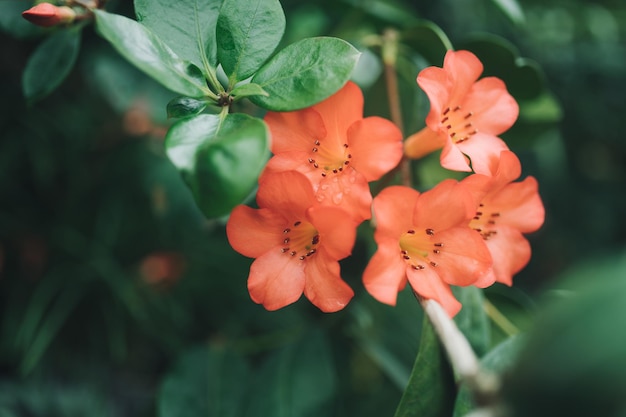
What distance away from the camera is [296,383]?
998mm

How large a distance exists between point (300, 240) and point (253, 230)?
0.07 metres

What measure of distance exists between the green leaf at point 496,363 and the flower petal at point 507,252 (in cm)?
9

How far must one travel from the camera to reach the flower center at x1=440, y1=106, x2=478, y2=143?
0.77 m

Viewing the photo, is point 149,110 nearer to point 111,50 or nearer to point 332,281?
point 111,50

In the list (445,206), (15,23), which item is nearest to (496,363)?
(445,206)

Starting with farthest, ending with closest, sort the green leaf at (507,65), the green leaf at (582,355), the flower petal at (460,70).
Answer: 1. the green leaf at (507,65)
2. the flower petal at (460,70)
3. the green leaf at (582,355)

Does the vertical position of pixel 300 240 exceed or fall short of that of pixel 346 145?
it falls short

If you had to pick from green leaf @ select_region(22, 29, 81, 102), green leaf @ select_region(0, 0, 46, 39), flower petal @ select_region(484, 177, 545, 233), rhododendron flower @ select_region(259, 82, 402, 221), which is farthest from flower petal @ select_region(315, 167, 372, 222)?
green leaf @ select_region(0, 0, 46, 39)

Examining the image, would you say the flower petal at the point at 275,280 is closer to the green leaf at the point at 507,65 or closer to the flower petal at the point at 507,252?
the flower petal at the point at 507,252

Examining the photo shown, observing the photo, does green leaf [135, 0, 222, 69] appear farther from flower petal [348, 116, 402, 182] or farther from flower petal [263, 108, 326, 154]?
flower petal [348, 116, 402, 182]

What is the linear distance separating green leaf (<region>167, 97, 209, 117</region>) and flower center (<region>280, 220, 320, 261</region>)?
0.64ft

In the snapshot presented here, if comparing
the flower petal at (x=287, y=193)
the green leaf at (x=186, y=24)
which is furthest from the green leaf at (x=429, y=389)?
the green leaf at (x=186, y=24)

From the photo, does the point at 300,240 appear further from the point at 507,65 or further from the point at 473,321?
the point at 507,65

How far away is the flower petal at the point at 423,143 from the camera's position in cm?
78
